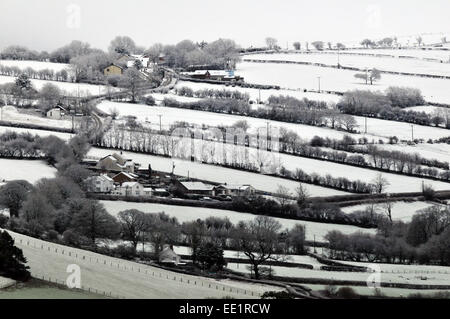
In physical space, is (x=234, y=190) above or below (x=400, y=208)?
above

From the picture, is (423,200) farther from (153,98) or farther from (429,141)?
(153,98)

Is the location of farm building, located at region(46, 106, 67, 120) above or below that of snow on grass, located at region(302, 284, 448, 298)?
above

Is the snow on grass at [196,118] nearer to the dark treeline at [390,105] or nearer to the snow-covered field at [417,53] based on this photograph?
the dark treeline at [390,105]

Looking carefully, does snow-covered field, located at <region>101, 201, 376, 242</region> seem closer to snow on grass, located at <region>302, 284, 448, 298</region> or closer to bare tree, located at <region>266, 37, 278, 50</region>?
snow on grass, located at <region>302, 284, 448, 298</region>

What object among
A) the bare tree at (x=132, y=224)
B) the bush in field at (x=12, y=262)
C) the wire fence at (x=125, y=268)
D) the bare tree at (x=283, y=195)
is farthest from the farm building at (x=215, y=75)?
the bush in field at (x=12, y=262)

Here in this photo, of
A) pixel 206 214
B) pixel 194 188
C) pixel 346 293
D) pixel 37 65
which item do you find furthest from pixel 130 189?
pixel 37 65

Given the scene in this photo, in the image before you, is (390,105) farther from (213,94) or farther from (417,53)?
(417,53)

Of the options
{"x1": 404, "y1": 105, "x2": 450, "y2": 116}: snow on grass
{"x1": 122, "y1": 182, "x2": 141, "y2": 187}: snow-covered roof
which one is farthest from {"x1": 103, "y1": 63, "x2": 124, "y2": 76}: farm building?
{"x1": 122, "y1": 182, "x2": 141, "y2": 187}: snow-covered roof
